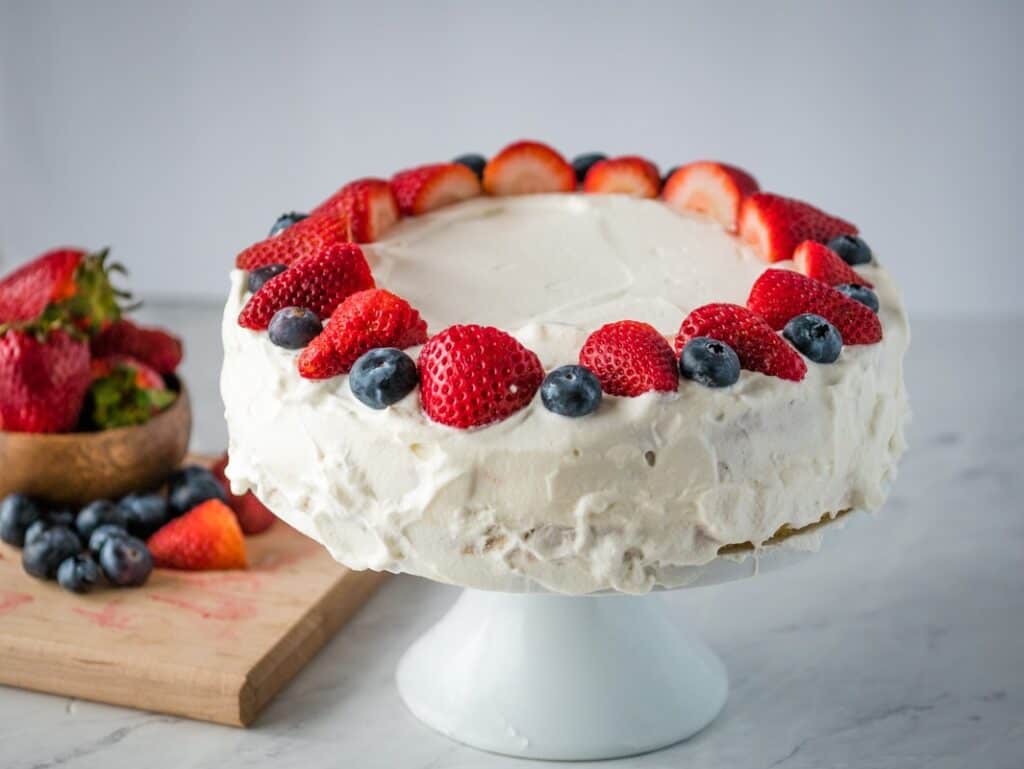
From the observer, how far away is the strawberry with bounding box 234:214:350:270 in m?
2.15

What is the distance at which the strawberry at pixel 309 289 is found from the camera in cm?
198

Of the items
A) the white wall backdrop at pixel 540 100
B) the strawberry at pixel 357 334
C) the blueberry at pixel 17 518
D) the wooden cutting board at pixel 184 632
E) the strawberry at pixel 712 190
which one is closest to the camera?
the strawberry at pixel 357 334

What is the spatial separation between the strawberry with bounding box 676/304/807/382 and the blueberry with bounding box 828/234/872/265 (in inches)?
16.7

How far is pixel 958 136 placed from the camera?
379 centimetres

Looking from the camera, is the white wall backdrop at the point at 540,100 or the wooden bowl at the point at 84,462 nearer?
the wooden bowl at the point at 84,462

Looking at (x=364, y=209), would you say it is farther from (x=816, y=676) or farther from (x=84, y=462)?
(x=816, y=676)

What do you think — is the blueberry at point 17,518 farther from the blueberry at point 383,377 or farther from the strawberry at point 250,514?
the blueberry at point 383,377

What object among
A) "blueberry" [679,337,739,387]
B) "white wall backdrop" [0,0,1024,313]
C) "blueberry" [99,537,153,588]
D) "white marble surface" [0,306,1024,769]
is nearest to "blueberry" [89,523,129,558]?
"blueberry" [99,537,153,588]

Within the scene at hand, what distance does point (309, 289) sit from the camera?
1977mm

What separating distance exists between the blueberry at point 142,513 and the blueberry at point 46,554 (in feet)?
0.48

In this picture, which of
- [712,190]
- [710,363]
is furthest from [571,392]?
[712,190]

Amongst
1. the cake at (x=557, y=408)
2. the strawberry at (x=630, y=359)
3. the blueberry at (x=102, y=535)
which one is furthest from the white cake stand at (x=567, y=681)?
the blueberry at (x=102, y=535)

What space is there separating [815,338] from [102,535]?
1.28 meters

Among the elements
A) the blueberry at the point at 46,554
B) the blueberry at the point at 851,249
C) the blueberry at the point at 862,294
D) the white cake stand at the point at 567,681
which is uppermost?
the blueberry at the point at 851,249
